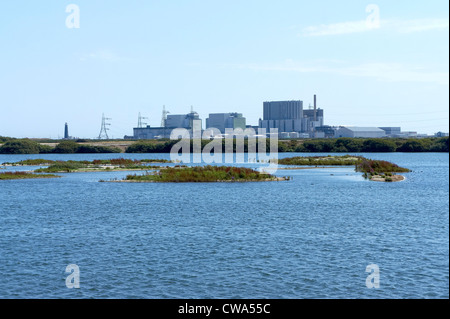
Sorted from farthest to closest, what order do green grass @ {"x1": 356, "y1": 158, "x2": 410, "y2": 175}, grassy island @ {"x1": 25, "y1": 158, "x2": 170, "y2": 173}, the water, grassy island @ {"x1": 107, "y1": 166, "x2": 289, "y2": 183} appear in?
grassy island @ {"x1": 25, "y1": 158, "x2": 170, "y2": 173}, green grass @ {"x1": 356, "y1": 158, "x2": 410, "y2": 175}, grassy island @ {"x1": 107, "y1": 166, "x2": 289, "y2": 183}, the water

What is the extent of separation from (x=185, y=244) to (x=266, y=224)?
898 cm

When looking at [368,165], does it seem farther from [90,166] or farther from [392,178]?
[90,166]

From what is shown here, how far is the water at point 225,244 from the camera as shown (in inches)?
909

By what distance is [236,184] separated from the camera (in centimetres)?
7106

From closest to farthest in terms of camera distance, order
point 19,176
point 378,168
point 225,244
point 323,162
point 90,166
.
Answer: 1. point 225,244
2. point 19,176
3. point 378,168
4. point 90,166
5. point 323,162

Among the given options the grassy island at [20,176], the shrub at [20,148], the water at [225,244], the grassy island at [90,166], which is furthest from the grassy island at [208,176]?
the shrub at [20,148]

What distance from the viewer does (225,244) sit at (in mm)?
31781

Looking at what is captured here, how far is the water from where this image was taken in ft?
75.7

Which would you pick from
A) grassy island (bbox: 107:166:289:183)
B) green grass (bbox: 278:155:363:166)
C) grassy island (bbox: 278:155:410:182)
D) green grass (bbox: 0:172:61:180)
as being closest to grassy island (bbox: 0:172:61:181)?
green grass (bbox: 0:172:61:180)

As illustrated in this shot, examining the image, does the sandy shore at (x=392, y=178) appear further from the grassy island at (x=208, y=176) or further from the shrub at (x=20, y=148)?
the shrub at (x=20, y=148)

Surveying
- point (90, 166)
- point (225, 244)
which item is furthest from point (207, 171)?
point (225, 244)

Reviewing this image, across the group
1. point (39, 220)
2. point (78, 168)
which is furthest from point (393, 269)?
point (78, 168)

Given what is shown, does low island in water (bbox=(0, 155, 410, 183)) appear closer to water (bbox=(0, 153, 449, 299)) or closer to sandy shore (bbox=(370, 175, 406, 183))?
sandy shore (bbox=(370, 175, 406, 183))
